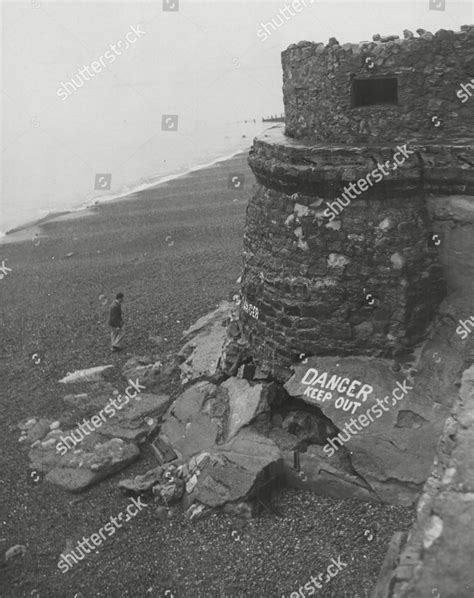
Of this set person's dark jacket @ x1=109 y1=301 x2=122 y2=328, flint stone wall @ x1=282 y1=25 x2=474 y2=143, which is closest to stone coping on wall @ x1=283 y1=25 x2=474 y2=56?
flint stone wall @ x1=282 y1=25 x2=474 y2=143

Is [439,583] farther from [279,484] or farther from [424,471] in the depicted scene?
[279,484]

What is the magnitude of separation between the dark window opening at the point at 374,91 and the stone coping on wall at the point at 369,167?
2.46 ft

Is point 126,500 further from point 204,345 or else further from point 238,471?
point 204,345

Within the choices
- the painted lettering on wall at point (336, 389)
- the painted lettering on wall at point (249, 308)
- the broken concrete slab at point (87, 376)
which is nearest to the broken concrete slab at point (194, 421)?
the painted lettering on wall at point (249, 308)

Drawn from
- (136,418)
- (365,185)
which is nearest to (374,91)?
(365,185)

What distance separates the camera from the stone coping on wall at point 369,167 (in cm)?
895

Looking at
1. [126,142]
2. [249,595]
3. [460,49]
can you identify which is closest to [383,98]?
[460,49]

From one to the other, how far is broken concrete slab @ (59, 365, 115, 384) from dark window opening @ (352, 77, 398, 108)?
8.59m

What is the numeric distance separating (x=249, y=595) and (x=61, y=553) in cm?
308

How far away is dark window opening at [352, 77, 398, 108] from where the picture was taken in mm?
9461

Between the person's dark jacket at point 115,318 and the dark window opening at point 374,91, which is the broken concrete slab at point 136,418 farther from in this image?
the dark window opening at point 374,91

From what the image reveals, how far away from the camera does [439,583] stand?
160 inches

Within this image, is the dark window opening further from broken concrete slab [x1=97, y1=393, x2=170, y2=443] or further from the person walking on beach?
the person walking on beach

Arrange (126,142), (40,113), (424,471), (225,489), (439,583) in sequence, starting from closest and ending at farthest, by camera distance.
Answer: (439,583)
(424,471)
(225,489)
(126,142)
(40,113)
